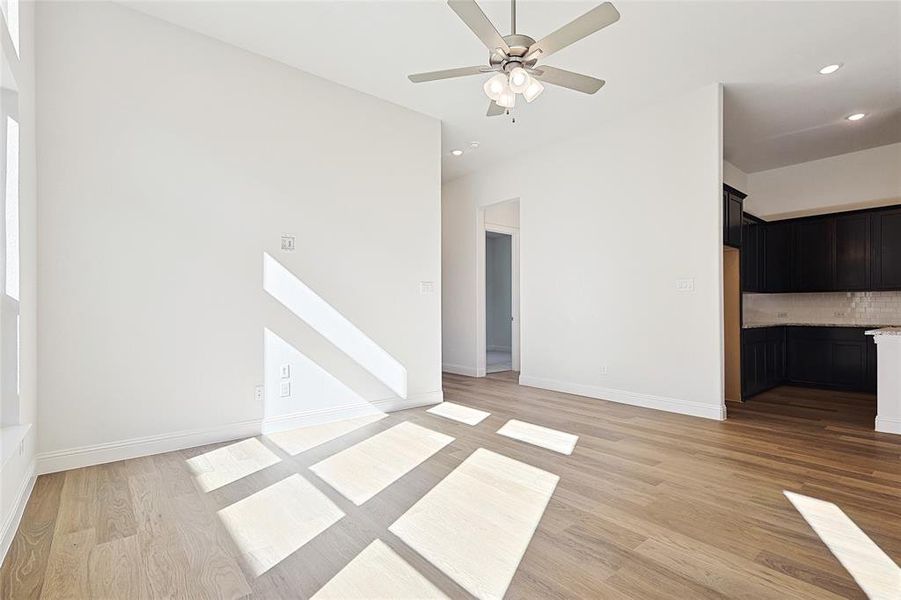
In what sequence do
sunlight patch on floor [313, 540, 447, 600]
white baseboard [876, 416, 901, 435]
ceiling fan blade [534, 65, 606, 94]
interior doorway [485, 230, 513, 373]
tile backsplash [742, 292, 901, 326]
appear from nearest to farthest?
1. sunlight patch on floor [313, 540, 447, 600]
2. ceiling fan blade [534, 65, 606, 94]
3. white baseboard [876, 416, 901, 435]
4. tile backsplash [742, 292, 901, 326]
5. interior doorway [485, 230, 513, 373]

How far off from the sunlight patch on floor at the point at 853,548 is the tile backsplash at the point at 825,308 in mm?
3858

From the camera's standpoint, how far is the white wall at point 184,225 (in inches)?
118

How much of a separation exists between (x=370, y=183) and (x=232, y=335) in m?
1.96

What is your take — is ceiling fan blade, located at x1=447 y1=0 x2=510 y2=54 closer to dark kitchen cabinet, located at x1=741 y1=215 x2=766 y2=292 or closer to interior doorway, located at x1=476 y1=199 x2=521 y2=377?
interior doorway, located at x1=476 y1=199 x2=521 y2=377

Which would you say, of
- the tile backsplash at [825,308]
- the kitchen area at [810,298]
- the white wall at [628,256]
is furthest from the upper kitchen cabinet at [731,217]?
the tile backsplash at [825,308]

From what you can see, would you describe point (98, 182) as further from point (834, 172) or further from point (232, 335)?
point (834, 172)

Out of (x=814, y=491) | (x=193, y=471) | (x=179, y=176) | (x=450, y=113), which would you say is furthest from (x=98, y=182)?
(x=814, y=491)

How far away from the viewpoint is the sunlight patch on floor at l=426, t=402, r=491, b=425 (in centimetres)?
431

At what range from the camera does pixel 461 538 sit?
211cm

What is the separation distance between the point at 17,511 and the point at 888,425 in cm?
615

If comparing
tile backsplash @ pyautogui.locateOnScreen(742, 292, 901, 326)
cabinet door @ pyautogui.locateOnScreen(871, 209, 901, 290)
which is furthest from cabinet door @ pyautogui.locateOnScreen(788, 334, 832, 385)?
cabinet door @ pyautogui.locateOnScreen(871, 209, 901, 290)

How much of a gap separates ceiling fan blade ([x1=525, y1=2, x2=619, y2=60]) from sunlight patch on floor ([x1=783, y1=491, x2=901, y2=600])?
8.70ft

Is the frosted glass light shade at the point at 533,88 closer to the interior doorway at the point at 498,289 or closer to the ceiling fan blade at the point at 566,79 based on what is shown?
the ceiling fan blade at the point at 566,79

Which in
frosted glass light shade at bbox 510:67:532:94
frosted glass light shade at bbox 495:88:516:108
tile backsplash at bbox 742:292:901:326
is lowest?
tile backsplash at bbox 742:292:901:326
